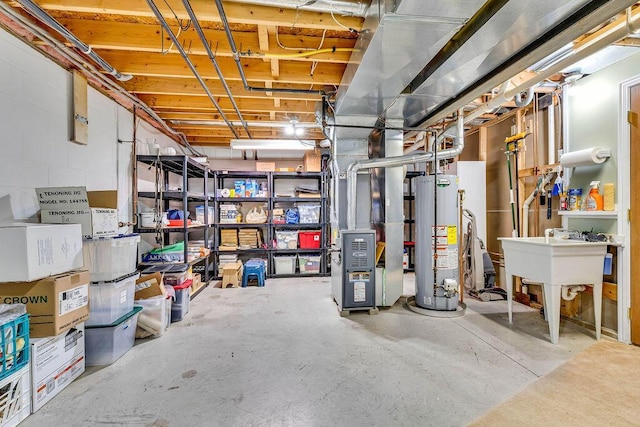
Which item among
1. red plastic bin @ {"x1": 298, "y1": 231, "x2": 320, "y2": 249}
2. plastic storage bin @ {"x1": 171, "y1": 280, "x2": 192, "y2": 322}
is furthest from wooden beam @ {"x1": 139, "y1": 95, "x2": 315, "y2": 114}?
plastic storage bin @ {"x1": 171, "y1": 280, "x2": 192, "y2": 322}

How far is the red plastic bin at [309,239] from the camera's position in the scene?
215 inches

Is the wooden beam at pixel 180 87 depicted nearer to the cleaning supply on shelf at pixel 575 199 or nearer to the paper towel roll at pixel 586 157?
the paper towel roll at pixel 586 157

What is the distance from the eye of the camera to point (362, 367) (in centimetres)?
224

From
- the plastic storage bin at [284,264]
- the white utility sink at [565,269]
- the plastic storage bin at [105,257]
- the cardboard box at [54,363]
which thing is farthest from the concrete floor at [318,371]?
the plastic storage bin at [284,264]

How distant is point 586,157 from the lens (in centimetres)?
281

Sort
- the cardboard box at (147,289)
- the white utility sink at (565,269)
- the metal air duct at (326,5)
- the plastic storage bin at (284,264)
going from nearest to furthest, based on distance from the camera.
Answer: the metal air duct at (326,5)
the white utility sink at (565,269)
the cardboard box at (147,289)
the plastic storage bin at (284,264)

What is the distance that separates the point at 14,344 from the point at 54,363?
39 centimetres

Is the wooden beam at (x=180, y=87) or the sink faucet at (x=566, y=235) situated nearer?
the sink faucet at (x=566, y=235)

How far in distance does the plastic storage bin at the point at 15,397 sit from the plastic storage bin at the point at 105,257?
2.53 ft

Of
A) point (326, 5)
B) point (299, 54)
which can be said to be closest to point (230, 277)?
point (299, 54)

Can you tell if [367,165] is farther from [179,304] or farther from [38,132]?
[38,132]

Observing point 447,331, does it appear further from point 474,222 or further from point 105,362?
point 105,362

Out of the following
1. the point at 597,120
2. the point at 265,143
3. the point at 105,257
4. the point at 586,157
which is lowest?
the point at 105,257

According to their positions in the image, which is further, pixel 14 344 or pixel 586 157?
pixel 586 157
